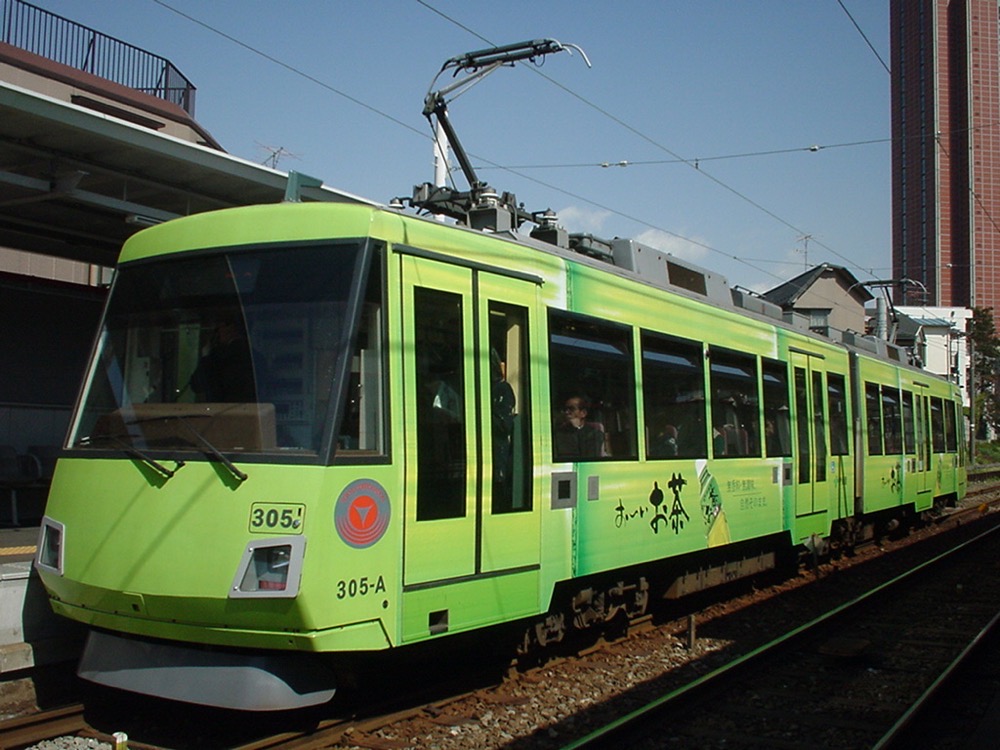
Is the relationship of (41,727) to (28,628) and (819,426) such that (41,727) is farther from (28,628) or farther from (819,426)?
(819,426)

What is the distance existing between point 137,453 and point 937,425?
55.6 ft

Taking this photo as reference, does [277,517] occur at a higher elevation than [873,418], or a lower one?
lower

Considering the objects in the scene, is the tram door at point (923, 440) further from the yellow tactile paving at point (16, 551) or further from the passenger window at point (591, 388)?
Answer: the yellow tactile paving at point (16, 551)

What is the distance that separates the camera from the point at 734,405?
1011 cm

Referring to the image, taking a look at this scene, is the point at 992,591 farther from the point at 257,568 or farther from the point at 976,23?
the point at 976,23

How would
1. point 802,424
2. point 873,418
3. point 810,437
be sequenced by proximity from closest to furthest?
1. point 802,424
2. point 810,437
3. point 873,418

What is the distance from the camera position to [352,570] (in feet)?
18.3

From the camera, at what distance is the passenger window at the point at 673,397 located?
8.56 meters

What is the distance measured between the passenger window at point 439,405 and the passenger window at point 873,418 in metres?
9.89

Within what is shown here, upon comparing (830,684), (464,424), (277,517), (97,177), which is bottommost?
(830,684)

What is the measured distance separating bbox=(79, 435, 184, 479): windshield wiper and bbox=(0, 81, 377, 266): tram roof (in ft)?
12.2

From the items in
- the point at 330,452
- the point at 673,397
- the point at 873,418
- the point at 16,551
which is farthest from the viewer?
the point at 873,418

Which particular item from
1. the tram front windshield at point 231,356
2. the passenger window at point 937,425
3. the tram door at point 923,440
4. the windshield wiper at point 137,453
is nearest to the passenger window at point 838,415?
the tram door at point 923,440

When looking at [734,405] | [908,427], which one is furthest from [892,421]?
[734,405]
